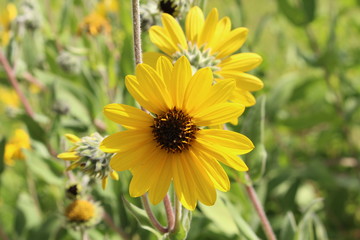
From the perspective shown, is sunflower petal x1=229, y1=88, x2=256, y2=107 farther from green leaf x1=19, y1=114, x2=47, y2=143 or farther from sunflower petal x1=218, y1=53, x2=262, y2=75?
green leaf x1=19, y1=114, x2=47, y2=143

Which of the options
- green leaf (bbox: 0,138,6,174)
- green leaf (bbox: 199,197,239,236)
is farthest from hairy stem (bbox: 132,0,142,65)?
green leaf (bbox: 0,138,6,174)

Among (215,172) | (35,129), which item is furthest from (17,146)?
(215,172)

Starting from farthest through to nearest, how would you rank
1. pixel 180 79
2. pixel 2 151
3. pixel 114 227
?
pixel 2 151, pixel 114 227, pixel 180 79

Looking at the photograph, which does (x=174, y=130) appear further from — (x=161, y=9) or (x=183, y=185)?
(x=161, y=9)

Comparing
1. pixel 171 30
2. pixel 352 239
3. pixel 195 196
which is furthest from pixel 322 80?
pixel 195 196

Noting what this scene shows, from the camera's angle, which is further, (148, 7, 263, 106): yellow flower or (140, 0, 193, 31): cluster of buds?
(140, 0, 193, 31): cluster of buds

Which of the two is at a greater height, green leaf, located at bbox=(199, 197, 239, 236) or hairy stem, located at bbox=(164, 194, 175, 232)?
hairy stem, located at bbox=(164, 194, 175, 232)

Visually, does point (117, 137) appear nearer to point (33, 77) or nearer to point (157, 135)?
point (157, 135)

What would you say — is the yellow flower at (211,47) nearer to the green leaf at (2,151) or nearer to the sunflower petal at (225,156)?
the sunflower petal at (225,156)
